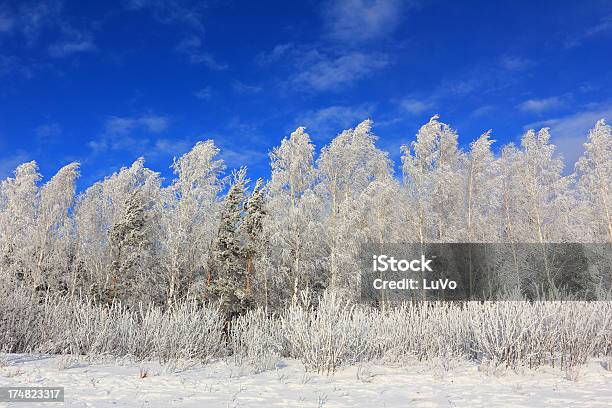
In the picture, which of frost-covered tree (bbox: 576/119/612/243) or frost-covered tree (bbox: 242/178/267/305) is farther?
frost-covered tree (bbox: 576/119/612/243)

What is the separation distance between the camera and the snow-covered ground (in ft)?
14.5

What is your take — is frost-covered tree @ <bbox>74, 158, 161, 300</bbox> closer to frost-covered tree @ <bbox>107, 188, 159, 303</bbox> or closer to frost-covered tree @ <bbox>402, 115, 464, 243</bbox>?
frost-covered tree @ <bbox>107, 188, 159, 303</bbox>

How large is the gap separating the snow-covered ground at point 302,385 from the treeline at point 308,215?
10.3 m

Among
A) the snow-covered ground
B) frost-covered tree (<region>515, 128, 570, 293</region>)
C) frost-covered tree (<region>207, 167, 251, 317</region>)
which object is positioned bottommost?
the snow-covered ground

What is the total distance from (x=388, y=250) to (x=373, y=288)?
1741 mm

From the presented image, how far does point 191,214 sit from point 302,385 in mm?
16862

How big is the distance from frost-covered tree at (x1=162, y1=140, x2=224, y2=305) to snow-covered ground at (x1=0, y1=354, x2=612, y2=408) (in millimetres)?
14059

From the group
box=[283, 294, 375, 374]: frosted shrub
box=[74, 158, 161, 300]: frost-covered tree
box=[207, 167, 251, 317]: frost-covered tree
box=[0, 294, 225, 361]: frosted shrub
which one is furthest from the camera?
box=[74, 158, 161, 300]: frost-covered tree

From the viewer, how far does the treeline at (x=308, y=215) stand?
60.1ft

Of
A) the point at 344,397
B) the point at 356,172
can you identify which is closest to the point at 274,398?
the point at 344,397

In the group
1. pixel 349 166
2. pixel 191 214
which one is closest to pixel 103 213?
pixel 191 214

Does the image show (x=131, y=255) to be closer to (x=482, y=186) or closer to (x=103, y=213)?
(x=103, y=213)

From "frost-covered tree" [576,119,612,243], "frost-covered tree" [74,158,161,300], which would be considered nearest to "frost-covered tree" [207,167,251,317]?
"frost-covered tree" [74,158,161,300]

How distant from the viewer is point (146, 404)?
4.27m
